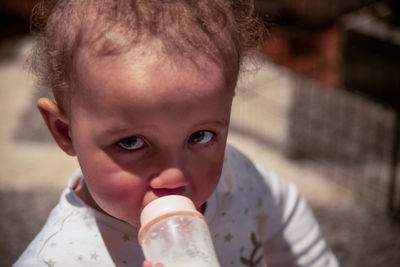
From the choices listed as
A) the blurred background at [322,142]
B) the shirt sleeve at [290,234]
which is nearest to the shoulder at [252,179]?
the shirt sleeve at [290,234]

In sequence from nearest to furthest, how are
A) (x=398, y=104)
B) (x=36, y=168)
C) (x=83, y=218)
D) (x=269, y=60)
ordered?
(x=83, y=218) → (x=398, y=104) → (x=36, y=168) → (x=269, y=60)

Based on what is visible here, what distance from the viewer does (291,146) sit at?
1507mm

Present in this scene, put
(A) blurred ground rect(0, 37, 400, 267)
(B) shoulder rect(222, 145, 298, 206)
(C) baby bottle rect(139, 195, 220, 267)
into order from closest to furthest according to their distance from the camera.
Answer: (C) baby bottle rect(139, 195, 220, 267), (B) shoulder rect(222, 145, 298, 206), (A) blurred ground rect(0, 37, 400, 267)

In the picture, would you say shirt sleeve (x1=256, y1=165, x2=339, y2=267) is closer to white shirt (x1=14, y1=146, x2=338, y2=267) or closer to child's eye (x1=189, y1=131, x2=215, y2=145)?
white shirt (x1=14, y1=146, x2=338, y2=267)

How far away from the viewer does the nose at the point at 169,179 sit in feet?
1.87

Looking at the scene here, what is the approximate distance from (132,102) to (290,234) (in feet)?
1.54

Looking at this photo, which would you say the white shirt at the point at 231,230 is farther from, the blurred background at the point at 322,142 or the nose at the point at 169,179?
the blurred background at the point at 322,142

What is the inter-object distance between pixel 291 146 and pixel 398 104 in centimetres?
37

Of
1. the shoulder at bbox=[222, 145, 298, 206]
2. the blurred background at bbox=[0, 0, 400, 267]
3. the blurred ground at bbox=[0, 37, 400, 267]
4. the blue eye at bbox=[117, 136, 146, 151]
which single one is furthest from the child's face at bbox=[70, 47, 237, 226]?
the blurred background at bbox=[0, 0, 400, 267]

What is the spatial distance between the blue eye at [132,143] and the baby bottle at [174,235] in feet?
0.21

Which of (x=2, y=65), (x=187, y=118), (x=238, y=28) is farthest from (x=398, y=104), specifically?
(x=2, y=65)

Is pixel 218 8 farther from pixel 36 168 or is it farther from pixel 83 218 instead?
pixel 36 168

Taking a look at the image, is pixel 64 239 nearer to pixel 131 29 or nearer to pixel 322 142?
pixel 131 29

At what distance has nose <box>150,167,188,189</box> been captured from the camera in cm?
57
